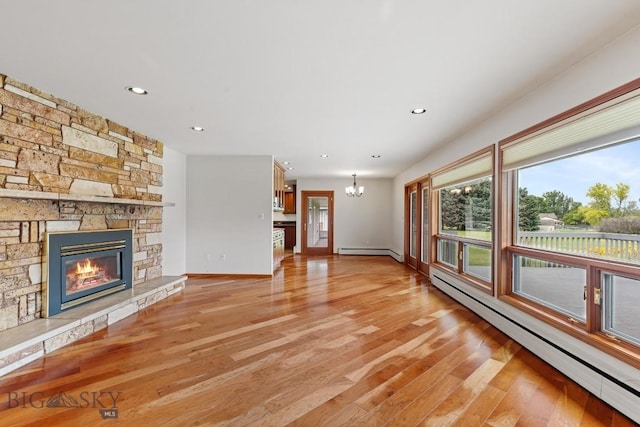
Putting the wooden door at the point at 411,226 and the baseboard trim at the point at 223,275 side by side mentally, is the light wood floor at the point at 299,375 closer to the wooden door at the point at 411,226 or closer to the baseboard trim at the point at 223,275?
the baseboard trim at the point at 223,275

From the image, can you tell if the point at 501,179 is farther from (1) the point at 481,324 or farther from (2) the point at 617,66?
(1) the point at 481,324

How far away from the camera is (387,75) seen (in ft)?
8.15

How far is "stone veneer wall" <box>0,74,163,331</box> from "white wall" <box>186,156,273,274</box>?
158 cm

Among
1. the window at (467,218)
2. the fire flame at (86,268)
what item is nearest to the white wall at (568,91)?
the window at (467,218)

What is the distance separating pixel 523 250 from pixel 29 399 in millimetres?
4213

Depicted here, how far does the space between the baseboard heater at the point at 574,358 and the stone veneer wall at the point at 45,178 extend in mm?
4450

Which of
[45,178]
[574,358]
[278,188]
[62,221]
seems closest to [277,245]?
[278,188]

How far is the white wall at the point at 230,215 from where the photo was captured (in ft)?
19.1

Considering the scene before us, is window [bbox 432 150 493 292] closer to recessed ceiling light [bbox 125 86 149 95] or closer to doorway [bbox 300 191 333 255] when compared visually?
recessed ceiling light [bbox 125 86 149 95]

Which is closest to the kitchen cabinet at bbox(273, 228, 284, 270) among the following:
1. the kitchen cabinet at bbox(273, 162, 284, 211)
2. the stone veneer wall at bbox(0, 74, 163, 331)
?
the kitchen cabinet at bbox(273, 162, 284, 211)

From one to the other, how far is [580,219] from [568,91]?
40.3 inches

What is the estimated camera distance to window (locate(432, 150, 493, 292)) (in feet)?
12.5

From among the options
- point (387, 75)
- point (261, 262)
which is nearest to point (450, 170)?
point (387, 75)

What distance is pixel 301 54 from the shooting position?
7.17 ft
